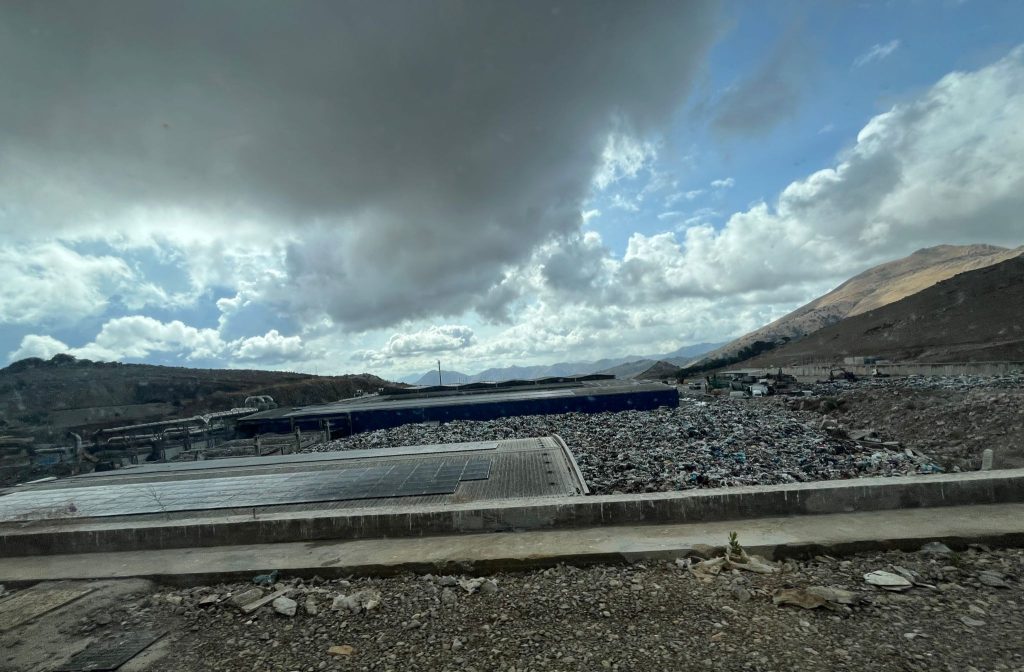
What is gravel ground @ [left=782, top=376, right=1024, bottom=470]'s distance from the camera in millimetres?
12477

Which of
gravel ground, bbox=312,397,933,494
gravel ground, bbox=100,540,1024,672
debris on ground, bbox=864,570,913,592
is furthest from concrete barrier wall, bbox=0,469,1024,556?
gravel ground, bbox=312,397,933,494

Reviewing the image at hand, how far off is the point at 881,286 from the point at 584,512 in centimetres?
19345

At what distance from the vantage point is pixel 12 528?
682 centimetres

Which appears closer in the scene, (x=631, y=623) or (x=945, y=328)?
(x=631, y=623)

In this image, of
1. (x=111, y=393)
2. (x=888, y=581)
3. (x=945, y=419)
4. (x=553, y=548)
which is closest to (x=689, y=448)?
(x=553, y=548)

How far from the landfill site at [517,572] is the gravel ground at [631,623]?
0.05 feet

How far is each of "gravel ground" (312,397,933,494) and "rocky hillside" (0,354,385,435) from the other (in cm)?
3018

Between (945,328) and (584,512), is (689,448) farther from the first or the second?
(945,328)

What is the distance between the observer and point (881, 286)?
521ft

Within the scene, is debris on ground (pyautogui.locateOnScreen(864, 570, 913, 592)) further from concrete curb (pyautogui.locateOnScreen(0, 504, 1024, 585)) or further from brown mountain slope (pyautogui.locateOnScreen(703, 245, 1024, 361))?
brown mountain slope (pyautogui.locateOnScreen(703, 245, 1024, 361))

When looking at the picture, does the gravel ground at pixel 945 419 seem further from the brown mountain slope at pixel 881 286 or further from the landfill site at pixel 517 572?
the brown mountain slope at pixel 881 286

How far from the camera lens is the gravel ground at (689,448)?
31.0 ft

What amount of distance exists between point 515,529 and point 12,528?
275 inches

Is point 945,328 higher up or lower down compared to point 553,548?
higher up
